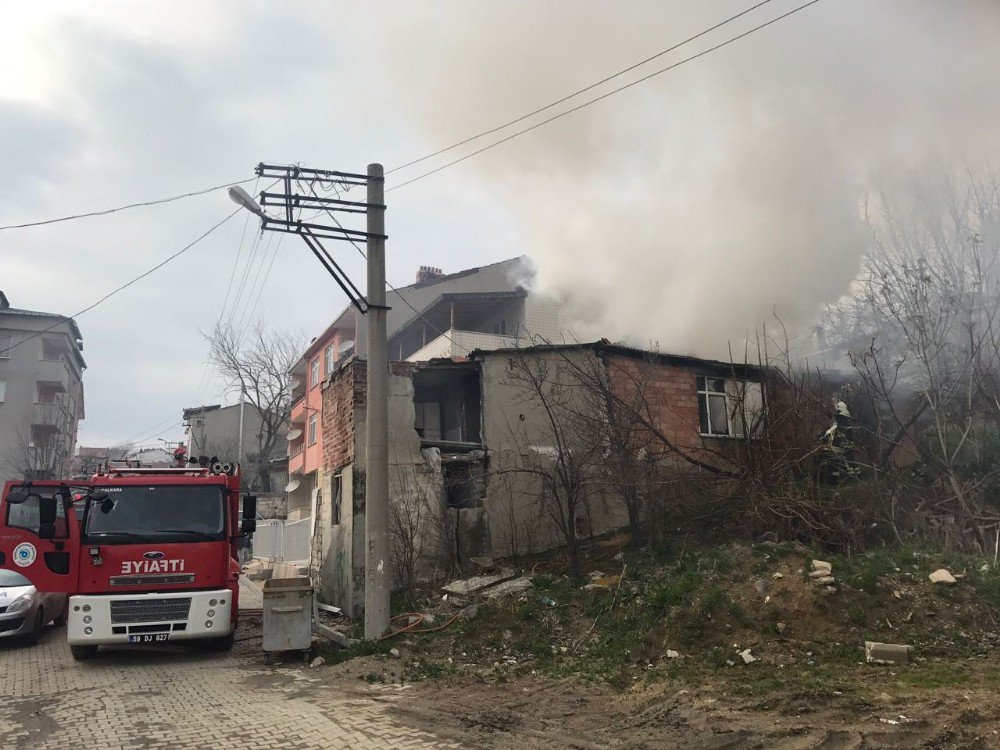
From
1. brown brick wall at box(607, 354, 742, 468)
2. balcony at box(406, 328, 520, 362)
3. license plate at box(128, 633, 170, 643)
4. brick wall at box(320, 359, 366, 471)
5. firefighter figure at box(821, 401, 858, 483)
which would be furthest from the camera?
balcony at box(406, 328, 520, 362)

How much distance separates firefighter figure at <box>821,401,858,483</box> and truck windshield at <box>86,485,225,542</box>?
9.79 metres

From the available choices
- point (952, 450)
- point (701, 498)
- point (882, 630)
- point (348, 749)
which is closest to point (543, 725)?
point (348, 749)

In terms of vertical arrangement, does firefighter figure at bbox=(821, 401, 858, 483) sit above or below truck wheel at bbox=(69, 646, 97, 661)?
above

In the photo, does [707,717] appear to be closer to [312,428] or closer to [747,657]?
[747,657]

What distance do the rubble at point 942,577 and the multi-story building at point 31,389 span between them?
44.4m

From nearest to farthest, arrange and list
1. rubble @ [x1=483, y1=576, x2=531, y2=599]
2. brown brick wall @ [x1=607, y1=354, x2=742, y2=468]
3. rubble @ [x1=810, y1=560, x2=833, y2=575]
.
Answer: rubble @ [x1=810, y1=560, x2=833, y2=575] < rubble @ [x1=483, y1=576, x2=531, y2=599] < brown brick wall @ [x1=607, y1=354, x2=742, y2=468]

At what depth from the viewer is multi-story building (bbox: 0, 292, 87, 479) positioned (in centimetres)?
4381

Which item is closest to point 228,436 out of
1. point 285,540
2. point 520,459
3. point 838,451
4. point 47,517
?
point 285,540

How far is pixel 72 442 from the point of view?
2082 inches

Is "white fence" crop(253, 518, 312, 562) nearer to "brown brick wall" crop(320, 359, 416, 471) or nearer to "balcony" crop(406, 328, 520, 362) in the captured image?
"balcony" crop(406, 328, 520, 362)

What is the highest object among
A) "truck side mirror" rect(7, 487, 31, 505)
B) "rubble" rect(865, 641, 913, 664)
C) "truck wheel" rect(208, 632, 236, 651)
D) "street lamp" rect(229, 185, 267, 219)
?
"street lamp" rect(229, 185, 267, 219)

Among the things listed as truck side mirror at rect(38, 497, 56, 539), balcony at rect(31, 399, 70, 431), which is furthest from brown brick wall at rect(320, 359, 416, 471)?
balcony at rect(31, 399, 70, 431)

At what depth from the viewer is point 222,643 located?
1103 cm

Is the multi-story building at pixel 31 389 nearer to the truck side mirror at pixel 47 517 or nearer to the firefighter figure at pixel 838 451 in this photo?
the truck side mirror at pixel 47 517
